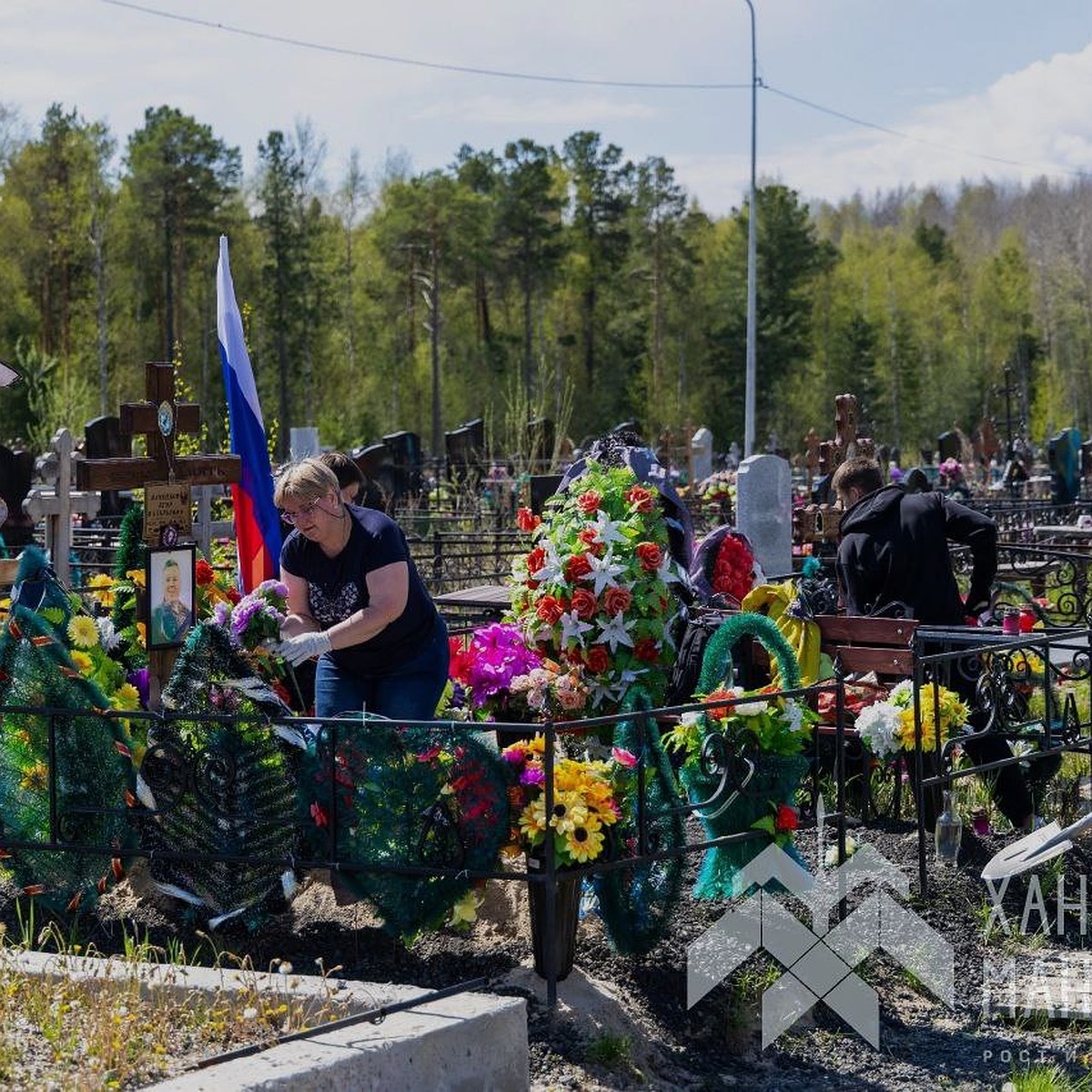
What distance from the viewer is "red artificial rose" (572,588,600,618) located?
6.77 meters

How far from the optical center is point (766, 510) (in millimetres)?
12078

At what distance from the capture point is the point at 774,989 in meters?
4.88

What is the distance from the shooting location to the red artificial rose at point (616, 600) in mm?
6762

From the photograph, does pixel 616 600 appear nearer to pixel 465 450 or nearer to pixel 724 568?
pixel 724 568

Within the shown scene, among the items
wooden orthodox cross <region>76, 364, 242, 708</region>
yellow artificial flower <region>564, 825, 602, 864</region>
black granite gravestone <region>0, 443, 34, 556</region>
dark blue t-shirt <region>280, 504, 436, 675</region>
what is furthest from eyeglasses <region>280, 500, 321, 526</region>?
black granite gravestone <region>0, 443, 34, 556</region>

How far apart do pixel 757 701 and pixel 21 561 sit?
104 inches

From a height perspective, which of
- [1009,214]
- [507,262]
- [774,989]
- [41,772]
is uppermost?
[1009,214]

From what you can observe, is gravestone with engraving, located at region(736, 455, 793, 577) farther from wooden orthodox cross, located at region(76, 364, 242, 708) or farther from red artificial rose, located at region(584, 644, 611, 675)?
wooden orthodox cross, located at region(76, 364, 242, 708)

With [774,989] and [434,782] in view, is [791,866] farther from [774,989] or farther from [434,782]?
[434,782]

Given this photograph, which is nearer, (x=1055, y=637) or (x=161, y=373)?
(x=1055, y=637)

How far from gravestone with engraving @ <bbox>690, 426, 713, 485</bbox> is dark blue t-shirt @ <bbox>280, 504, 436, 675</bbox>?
73.1 feet

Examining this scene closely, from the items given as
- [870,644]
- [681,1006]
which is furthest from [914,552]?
[681,1006]

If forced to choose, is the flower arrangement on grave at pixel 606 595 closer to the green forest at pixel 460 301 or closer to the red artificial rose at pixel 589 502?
the red artificial rose at pixel 589 502

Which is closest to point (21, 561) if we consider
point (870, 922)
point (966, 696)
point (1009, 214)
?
Answer: point (870, 922)
